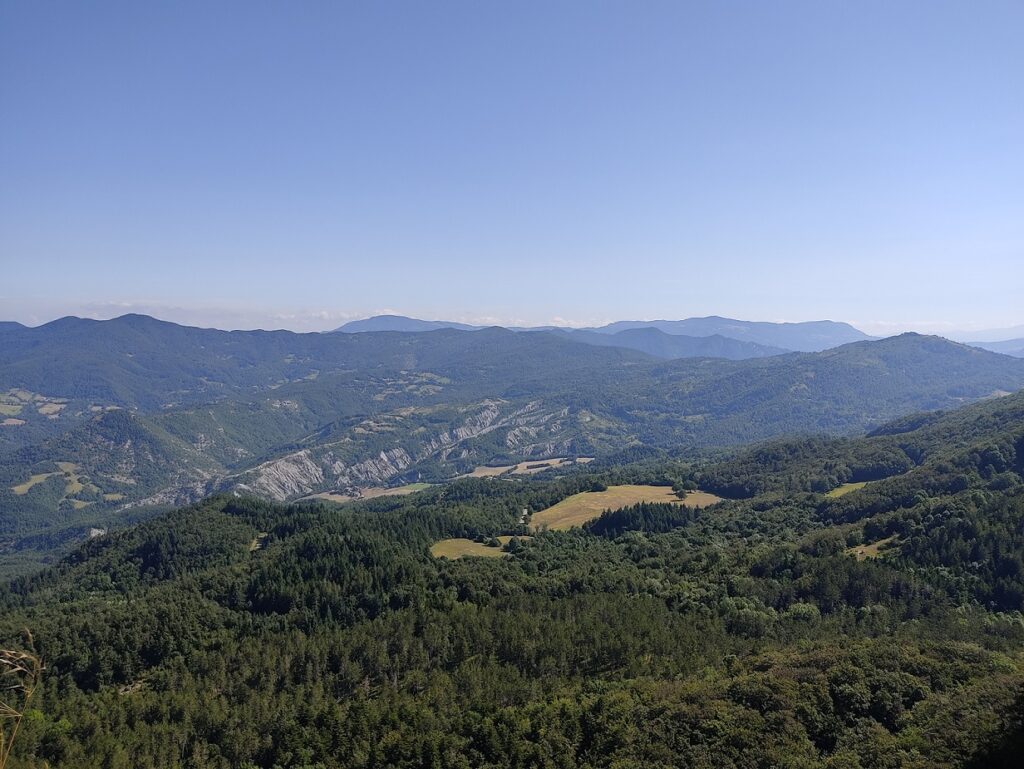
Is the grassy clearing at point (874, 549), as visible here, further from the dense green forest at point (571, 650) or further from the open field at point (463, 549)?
the open field at point (463, 549)

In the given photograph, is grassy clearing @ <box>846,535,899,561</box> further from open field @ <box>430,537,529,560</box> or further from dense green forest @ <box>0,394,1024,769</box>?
open field @ <box>430,537,529,560</box>

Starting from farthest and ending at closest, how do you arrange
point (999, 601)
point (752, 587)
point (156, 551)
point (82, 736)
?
point (156, 551) → point (752, 587) → point (999, 601) → point (82, 736)

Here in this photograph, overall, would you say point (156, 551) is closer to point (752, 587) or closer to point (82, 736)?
point (82, 736)

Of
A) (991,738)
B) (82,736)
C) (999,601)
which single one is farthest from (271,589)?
(999,601)

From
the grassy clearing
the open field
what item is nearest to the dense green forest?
the grassy clearing

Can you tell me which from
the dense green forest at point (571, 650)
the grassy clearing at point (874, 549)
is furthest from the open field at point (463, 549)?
the grassy clearing at point (874, 549)

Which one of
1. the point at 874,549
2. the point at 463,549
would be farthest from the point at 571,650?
the point at 874,549
